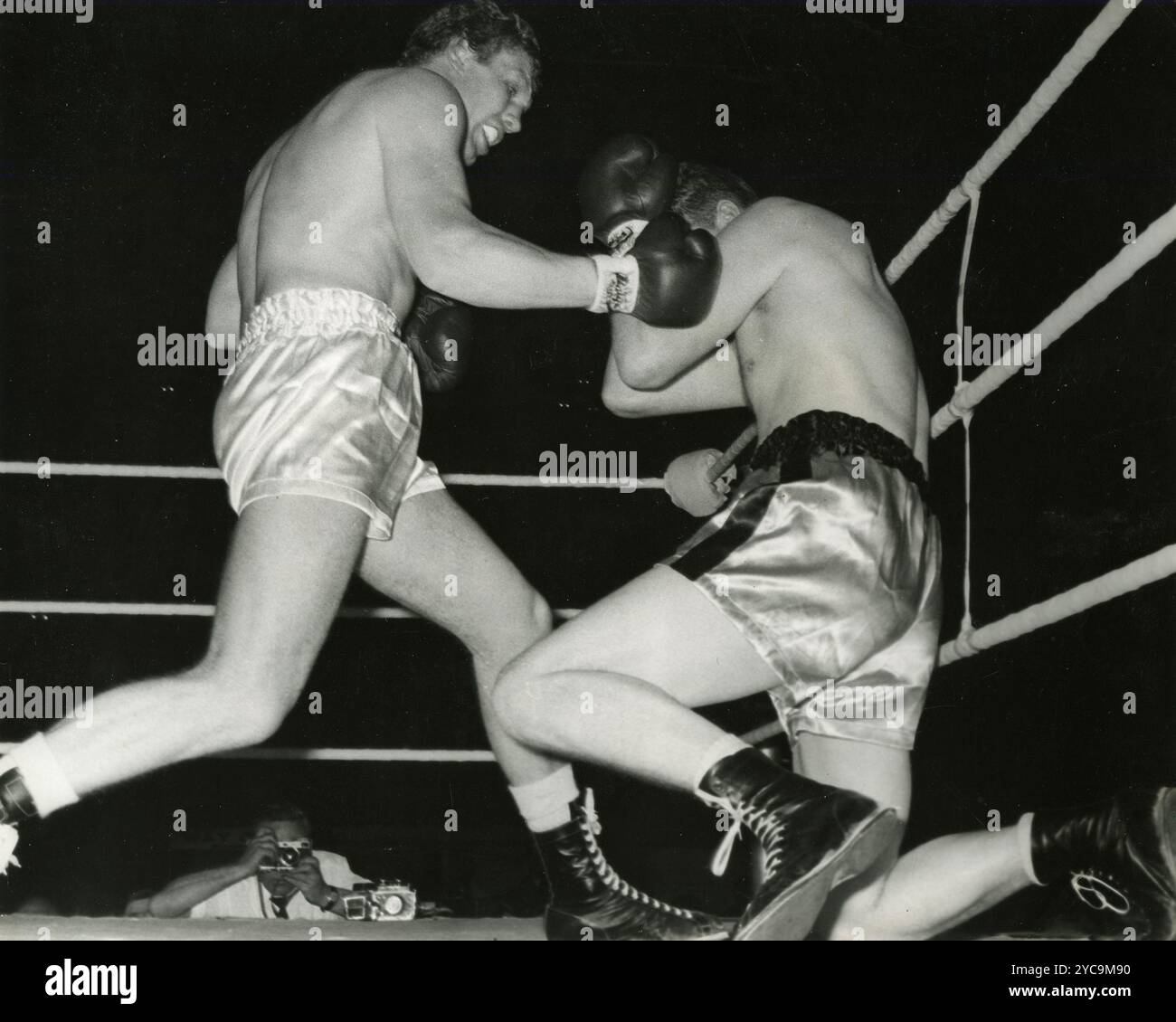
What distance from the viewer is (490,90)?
168 cm

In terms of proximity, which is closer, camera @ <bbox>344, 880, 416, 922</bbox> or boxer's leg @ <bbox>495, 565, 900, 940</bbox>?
boxer's leg @ <bbox>495, 565, 900, 940</bbox>

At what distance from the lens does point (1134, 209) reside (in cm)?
331

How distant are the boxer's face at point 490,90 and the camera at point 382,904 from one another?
1.16 meters

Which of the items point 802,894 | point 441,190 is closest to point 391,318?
point 441,190

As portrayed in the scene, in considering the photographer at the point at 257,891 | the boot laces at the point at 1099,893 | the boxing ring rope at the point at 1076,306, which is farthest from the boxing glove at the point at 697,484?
the photographer at the point at 257,891

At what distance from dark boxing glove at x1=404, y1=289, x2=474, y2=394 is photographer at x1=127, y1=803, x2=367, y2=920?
85 cm

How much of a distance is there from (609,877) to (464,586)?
40 cm

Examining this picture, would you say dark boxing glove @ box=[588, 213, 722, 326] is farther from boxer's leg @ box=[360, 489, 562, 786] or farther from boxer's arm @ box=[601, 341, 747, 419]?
boxer's leg @ box=[360, 489, 562, 786]

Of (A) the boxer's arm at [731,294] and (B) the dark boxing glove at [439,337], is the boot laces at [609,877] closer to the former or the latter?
(A) the boxer's arm at [731,294]

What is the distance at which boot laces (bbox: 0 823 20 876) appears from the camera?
4.00ft

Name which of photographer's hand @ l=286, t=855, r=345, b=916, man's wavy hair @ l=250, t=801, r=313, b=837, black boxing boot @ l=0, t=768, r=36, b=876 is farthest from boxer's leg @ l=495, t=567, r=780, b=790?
man's wavy hair @ l=250, t=801, r=313, b=837

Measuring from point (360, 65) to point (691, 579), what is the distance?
8.32ft

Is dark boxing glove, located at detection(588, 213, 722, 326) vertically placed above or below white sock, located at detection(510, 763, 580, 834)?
above

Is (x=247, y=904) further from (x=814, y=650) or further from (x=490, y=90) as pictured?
(x=490, y=90)
